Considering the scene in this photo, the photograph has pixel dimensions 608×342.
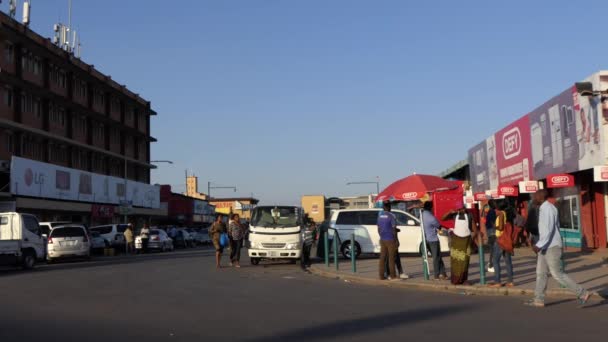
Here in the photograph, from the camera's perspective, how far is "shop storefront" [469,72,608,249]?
20.9 m

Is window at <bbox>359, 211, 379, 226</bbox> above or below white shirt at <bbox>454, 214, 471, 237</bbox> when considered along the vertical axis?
above

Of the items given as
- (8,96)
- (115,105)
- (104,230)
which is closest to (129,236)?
(104,230)

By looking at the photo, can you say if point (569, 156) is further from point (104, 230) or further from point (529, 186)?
point (104, 230)

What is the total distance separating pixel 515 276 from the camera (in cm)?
1659

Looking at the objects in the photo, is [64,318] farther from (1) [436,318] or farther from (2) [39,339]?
(1) [436,318]

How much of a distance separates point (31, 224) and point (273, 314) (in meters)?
17.1

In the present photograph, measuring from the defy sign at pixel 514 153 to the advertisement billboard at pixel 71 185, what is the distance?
93.5 feet

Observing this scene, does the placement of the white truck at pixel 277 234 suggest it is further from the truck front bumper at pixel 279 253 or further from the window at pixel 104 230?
the window at pixel 104 230

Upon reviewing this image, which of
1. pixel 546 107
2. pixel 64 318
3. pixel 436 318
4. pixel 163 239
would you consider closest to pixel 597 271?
pixel 436 318

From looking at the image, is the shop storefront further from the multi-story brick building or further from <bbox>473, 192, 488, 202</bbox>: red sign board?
the multi-story brick building

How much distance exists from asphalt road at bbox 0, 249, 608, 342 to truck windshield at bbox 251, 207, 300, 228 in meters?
6.69

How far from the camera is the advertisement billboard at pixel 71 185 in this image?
42.8 meters

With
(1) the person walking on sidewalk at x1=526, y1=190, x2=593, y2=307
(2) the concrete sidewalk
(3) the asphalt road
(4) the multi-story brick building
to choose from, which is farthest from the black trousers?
(4) the multi-story brick building

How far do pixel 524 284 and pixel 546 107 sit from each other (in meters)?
12.2
